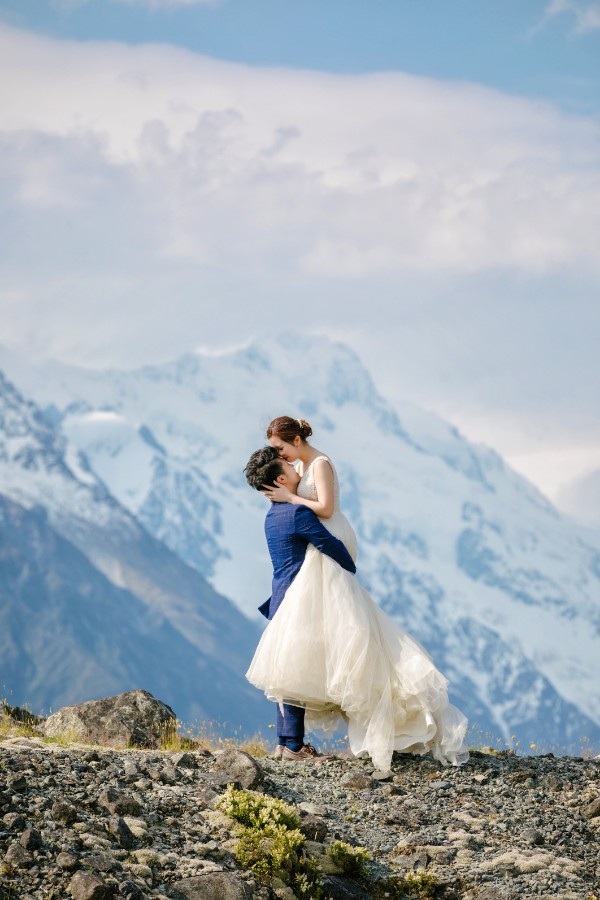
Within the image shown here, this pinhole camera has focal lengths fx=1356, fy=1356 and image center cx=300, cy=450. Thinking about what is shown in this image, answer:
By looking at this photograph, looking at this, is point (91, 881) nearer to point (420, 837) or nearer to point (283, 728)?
point (420, 837)

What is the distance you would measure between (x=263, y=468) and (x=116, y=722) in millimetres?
3381

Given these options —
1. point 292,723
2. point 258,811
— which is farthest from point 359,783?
point 258,811

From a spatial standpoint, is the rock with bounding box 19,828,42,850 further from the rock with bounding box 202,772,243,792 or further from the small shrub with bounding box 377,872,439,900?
the small shrub with bounding box 377,872,439,900

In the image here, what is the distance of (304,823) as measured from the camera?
38.9ft

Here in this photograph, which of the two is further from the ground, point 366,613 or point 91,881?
point 366,613

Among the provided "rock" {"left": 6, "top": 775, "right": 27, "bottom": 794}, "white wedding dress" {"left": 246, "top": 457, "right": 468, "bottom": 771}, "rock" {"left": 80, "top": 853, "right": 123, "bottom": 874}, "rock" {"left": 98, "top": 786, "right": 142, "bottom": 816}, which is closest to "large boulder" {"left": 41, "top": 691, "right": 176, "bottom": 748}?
"white wedding dress" {"left": 246, "top": 457, "right": 468, "bottom": 771}

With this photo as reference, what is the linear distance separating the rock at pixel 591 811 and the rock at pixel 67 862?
A: 5411 millimetres

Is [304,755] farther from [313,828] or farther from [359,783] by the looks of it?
[313,828]

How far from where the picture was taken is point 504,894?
448 inches

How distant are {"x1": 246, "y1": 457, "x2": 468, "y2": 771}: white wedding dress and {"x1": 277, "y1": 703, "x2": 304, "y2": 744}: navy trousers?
0.31 ft

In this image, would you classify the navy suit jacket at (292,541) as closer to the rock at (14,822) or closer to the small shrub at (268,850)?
the small shrub at (268,850)

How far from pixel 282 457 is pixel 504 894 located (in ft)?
18.8

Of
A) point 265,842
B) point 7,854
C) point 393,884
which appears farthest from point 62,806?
point 393,884

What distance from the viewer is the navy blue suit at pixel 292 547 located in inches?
590
